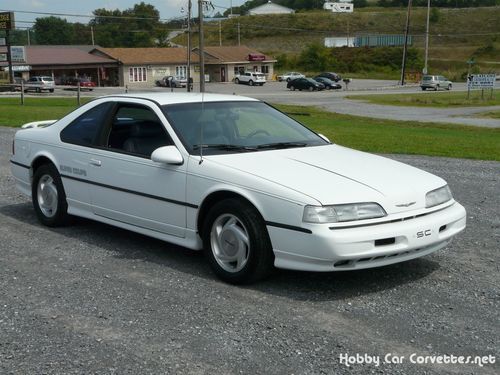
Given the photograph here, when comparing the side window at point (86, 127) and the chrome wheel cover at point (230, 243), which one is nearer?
the chrome wheel cover at point (230, 243)

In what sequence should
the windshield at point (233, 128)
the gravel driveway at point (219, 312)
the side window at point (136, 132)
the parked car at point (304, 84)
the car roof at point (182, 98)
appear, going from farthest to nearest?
the parked car at point (304, 84) < the car roof at point (182, 98) < the side window at point (136, 132) < the windshield at point (233, 128) < the gravel driveway at point (219, 312)

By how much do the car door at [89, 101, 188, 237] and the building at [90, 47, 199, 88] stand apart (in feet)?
251

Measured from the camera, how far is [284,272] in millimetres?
5387

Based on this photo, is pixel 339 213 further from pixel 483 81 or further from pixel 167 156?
pixel 483 81

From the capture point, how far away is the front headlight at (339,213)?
4.61 metres

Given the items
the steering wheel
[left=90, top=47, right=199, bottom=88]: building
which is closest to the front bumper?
the steering wheel

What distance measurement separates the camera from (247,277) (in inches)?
196

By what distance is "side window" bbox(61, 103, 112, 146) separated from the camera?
21.2 ft

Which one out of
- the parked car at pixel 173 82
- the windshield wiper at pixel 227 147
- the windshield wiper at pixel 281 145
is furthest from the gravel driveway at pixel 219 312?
the parked car at pixel 173 82

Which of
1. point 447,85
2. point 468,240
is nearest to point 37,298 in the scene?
point 468,240

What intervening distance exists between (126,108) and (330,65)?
10532cm

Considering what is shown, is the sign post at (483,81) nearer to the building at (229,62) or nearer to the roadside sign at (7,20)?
the roadside sign at (7,20)

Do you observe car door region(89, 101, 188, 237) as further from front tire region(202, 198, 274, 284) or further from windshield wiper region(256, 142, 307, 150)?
windshield wiper region(256, 142, 307, 150)

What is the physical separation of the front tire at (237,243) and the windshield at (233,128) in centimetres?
64
